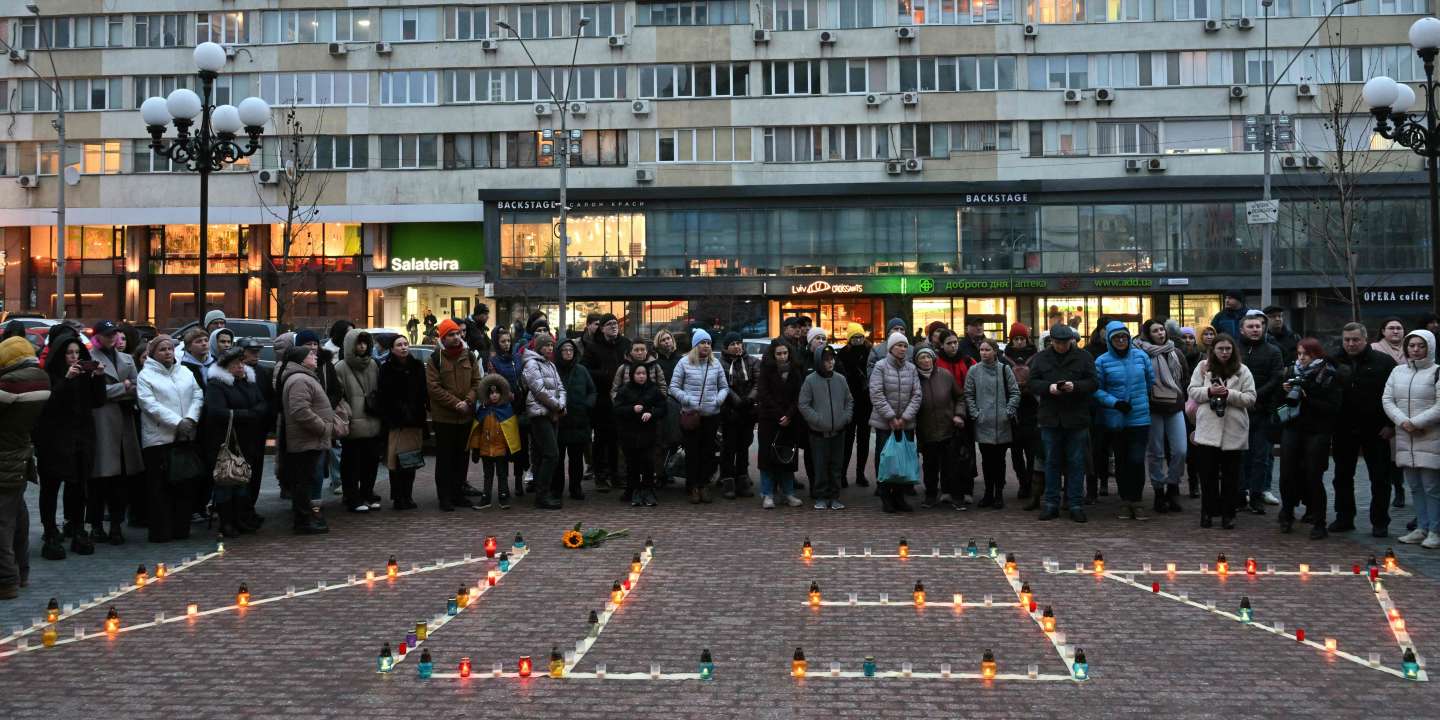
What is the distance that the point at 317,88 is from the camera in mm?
56969

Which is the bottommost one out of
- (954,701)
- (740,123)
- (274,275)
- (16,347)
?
(954,701)

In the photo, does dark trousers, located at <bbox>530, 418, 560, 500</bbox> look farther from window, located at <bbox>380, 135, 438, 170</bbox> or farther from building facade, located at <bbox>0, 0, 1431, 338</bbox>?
window, located at <bbox>380, 135, 438, 170</bbox>

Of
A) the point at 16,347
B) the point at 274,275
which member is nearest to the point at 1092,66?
the point at 274,275

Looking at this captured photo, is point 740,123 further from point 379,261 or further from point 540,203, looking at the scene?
point 379,261

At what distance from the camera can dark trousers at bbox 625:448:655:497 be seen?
14266 millimetres

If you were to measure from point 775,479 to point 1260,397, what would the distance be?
5.47 m

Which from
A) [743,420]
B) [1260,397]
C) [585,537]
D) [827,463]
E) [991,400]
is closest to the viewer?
[585,537]

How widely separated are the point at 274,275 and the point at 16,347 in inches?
2076

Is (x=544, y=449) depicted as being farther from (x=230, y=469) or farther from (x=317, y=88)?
(x=317, y=88)

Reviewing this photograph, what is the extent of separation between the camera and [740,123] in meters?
55.6

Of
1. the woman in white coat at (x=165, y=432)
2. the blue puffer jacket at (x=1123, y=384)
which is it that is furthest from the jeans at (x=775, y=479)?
the woman in white coat at (x=165, y=432)

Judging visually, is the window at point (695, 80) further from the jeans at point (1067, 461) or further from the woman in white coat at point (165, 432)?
the woman in white coat at point (165, 432)

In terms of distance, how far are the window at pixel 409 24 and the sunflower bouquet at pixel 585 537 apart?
160 ft

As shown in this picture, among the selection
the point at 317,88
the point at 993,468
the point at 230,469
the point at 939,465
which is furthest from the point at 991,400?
the point at 317,88
